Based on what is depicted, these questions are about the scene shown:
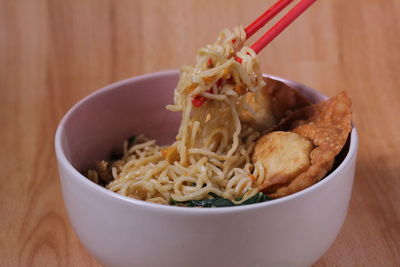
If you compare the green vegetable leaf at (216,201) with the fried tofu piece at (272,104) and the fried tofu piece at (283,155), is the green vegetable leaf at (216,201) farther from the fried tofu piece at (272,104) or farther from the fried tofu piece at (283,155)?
the fried tofu piece at (272,104)

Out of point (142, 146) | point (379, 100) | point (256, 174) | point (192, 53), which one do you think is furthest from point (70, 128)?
point (379, 100)

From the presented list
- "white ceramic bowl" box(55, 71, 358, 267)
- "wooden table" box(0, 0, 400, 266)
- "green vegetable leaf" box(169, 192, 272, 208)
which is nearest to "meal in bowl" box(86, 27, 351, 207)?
"green vegetable leaf" box(169, 192, 272, 208)

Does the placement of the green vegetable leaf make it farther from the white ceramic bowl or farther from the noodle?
the white ceramic bowl

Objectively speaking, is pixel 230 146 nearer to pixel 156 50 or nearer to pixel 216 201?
pixel 216 201

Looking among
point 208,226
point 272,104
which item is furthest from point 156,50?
point 208,226

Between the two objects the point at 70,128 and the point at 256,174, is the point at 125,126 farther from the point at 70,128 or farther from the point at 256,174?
the point at 256,174

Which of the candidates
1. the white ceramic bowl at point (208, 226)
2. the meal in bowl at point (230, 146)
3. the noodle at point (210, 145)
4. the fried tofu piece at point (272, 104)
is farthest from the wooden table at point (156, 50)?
the white ceramic bowl at point (208, 226)
